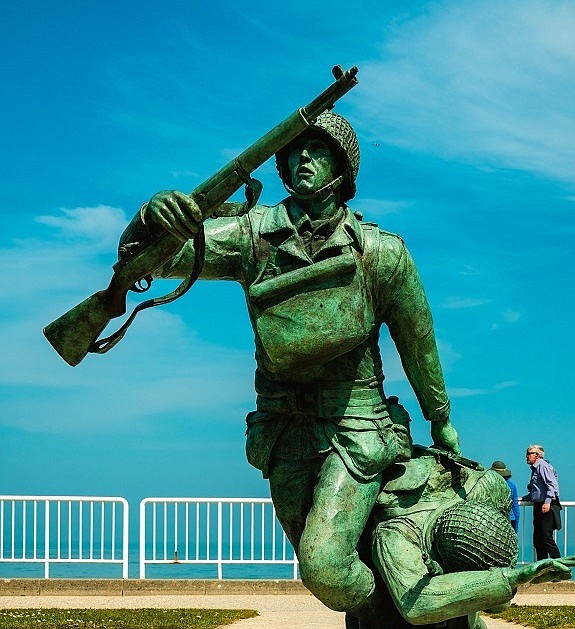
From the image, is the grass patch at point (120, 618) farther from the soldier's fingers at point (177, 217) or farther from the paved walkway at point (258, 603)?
the soldier's fingers at point (177, 217)

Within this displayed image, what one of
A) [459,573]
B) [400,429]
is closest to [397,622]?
[459,573]

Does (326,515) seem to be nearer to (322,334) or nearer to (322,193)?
(322,334)

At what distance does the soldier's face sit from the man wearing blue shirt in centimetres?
1042

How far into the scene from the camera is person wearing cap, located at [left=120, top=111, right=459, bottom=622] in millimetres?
6051

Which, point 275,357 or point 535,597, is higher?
point 275,357

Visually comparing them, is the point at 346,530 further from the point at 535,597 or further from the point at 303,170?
the point at 535,597

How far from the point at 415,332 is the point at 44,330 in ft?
6.08

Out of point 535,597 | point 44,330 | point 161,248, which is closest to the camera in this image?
point 161,248

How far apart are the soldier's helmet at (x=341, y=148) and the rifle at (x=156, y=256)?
0.34 m

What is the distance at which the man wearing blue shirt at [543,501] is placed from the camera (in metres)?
16.0

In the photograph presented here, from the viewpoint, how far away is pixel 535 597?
15523 mm

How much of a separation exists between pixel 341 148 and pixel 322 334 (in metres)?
0.93

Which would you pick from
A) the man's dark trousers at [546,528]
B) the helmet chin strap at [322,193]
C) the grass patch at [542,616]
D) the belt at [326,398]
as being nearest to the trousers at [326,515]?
the belt at [326,398]

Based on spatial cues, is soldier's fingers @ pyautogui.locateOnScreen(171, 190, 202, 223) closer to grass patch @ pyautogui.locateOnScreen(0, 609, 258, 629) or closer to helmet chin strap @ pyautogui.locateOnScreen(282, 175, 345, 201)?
helmet chin strap @ pyautogui.locateOnScreen(282, 175, 345, 201)
